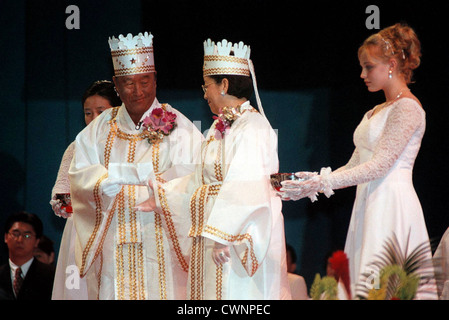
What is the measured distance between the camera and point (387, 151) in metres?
4.27

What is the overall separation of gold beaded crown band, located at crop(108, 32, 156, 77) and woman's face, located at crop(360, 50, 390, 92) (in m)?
1.31

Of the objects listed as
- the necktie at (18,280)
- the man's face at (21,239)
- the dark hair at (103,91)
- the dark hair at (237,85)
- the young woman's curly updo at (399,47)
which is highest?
the dark hair at (103,91)

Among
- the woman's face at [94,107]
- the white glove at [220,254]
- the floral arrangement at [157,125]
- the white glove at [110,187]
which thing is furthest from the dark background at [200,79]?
the white glove at [220,254]

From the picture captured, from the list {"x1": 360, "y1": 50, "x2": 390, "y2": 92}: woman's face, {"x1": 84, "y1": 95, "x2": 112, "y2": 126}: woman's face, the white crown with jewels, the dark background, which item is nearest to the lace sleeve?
{"x1": 360, "y1": 50, "x2": 390, "y2": 92}: woman's face

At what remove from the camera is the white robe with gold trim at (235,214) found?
439 centimetres

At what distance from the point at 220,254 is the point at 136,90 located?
122 cm

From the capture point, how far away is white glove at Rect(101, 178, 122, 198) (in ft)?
15.6

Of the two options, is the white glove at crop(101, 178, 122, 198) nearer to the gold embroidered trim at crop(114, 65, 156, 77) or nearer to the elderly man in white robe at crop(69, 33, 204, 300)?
the elderly man in white robe at crop(69, 33, 204, 300)

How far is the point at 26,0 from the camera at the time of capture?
6336 millimetres

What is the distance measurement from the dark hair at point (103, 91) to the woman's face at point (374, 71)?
1904 mm

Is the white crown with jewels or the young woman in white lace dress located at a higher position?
the white crown with jewels

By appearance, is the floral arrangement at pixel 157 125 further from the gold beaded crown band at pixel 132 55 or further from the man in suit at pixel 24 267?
the man in suit at pixel 24 267
